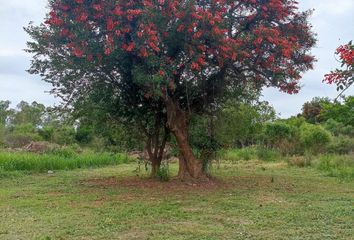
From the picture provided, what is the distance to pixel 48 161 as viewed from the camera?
1655cm

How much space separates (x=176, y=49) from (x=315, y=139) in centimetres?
1535

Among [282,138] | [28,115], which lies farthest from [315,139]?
[28,115]

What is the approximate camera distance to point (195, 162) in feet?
39.4

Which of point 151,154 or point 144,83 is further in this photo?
point 151,154

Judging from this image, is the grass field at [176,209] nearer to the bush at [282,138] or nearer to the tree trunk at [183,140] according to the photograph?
the tree trunk at [183,140]

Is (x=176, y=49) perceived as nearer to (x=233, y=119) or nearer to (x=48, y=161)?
(x=233, y=119)

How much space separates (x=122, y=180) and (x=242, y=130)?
3929 mm

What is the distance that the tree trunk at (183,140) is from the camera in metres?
11.3

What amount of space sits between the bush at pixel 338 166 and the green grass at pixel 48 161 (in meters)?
→ 8.22

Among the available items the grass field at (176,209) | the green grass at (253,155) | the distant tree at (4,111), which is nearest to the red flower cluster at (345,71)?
the grass field at (176,209)

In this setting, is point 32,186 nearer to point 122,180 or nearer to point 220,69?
point 122,180

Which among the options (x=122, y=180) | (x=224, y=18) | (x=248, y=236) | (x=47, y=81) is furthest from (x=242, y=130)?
(x=248, y=236)

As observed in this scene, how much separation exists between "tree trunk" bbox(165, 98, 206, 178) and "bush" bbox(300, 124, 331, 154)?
12.8m

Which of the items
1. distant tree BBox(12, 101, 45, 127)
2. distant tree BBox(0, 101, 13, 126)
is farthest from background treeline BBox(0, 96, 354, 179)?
distant tree BBox(0, 101, 13, 126)
